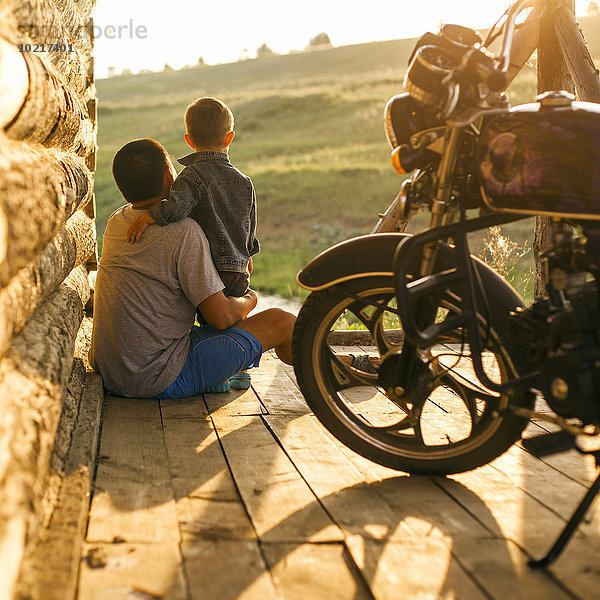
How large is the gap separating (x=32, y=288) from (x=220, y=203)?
1.32 m

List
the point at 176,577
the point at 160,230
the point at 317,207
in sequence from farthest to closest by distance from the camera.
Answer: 1. the point at 317,207
2. the point at 160,230
3. the point at 176,577

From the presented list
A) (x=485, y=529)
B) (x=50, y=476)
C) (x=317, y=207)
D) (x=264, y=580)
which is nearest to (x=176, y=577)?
(x=264, y=580)

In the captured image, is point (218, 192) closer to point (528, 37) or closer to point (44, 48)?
point (44, 48)

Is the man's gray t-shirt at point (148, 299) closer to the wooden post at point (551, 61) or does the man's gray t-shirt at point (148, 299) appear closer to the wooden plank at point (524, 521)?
the wooden plank at point (524, 521)

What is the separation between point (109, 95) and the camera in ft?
169

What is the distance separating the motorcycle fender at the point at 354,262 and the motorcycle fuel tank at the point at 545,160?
1.30ft

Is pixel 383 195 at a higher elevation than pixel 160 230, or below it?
below

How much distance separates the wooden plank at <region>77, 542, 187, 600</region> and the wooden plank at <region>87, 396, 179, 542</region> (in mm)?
59

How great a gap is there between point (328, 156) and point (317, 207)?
5863mm

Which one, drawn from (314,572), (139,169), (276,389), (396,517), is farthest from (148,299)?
(314,572)

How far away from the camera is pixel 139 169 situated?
10.8ft

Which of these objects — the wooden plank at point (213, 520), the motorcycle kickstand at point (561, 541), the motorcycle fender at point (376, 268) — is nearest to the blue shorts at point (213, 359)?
the motorcycle fender at point (376, 268)

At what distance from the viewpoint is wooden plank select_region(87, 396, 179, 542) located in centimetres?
213

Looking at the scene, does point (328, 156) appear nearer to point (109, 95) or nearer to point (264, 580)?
point (264, 580)
